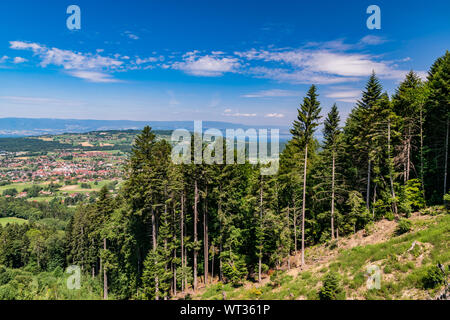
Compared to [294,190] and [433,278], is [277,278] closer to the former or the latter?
[294,190]

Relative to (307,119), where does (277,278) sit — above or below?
below

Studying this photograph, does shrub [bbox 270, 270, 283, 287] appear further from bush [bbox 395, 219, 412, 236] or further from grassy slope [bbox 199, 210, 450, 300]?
bush [bbox 395, 219, 412, 236]

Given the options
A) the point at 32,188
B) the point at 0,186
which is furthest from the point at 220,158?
the point at 0,186

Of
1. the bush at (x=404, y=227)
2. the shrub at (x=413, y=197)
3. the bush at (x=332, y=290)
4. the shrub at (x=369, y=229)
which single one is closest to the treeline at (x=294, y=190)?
the shrub at (x=413, y=197)

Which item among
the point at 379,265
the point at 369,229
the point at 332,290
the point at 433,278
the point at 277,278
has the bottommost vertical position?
the point at 277,278

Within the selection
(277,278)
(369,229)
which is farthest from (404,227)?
(277,278)

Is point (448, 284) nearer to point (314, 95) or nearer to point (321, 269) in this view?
point (321, 269)
